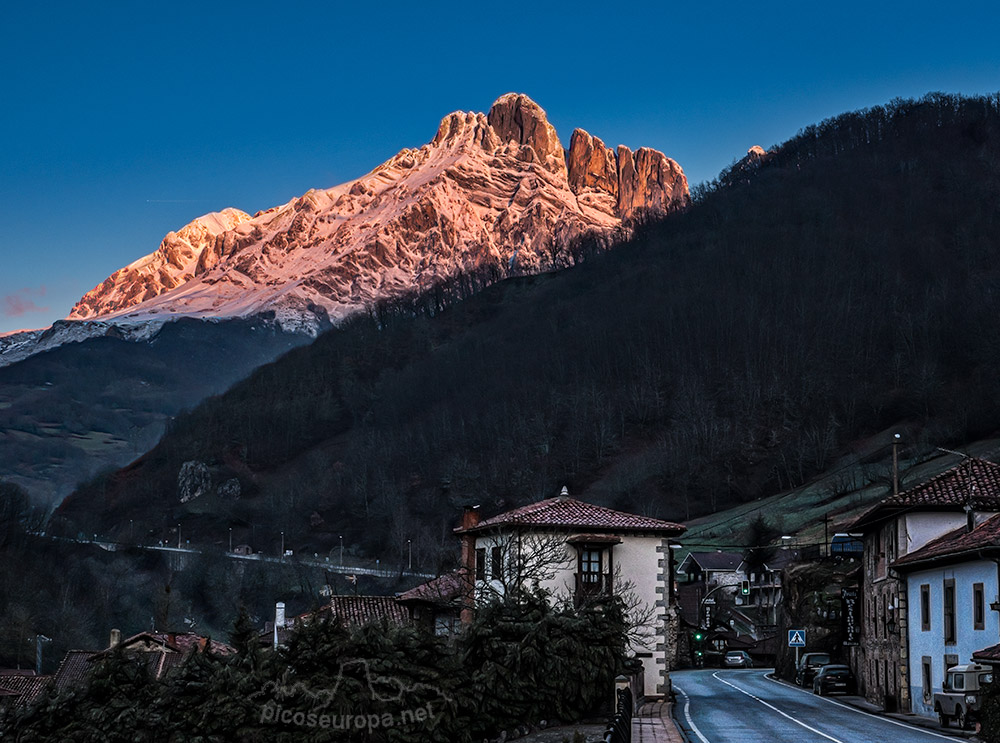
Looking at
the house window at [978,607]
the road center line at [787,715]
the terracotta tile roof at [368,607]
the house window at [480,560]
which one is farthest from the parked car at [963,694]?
the terracotta tile roof at [368,607]

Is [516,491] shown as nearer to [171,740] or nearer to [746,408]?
[746,408]

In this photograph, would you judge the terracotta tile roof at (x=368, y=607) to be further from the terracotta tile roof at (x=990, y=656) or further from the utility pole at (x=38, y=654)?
the utility pole at (x=38, y=654)

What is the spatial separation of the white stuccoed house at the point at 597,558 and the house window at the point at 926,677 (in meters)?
10.5

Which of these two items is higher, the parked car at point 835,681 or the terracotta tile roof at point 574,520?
the terracotta tile roof at point 574,520

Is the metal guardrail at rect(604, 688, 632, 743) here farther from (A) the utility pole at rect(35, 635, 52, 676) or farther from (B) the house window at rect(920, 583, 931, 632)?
(A) the utility pole at rect(35, 635, 52, 676)

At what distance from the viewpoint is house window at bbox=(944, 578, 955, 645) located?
37469 millimetres

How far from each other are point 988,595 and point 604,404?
536 ft

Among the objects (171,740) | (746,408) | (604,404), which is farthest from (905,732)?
(604,404)

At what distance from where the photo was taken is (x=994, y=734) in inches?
1117

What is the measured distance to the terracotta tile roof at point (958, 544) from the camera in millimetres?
33500

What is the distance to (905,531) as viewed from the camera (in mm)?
42531

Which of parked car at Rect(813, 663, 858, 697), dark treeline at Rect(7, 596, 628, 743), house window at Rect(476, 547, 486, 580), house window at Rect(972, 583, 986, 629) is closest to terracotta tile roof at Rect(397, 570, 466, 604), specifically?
house window at Rect(476, 547, 486, 580)

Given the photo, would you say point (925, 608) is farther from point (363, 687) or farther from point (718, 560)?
point (718, 560)

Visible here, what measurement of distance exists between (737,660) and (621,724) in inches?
3120
